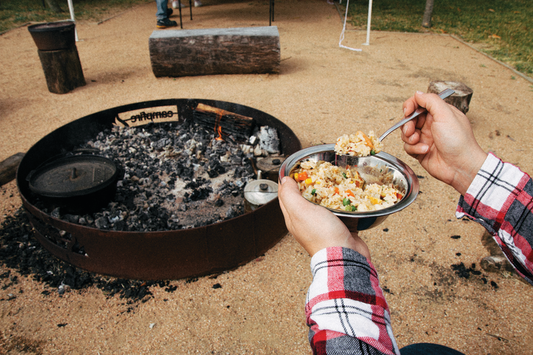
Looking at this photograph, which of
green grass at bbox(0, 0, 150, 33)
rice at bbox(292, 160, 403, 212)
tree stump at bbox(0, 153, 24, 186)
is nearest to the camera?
rice at bbox(292, 160, 403, 212)

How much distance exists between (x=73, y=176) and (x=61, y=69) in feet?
12.2

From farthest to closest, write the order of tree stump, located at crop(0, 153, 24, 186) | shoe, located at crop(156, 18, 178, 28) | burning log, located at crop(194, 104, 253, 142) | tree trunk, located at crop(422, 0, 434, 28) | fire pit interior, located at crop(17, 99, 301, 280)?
1. tree trunk, located at crop(422, 0, 434, 28)
2. shoe, located at crop(156, 18, 178, 28)
3. burning log, located at crop(194, 104, 253, 142)
4. tree stump, located at crop(0, 153, 24, 186)
5. fire pit interior, located at crop(17, 99, 301, 280)

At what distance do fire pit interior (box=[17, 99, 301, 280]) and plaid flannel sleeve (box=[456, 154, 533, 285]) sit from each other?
4.80 feet

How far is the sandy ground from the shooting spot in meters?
2.35

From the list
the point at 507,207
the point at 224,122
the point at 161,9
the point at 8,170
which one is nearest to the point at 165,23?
the point at 161,9

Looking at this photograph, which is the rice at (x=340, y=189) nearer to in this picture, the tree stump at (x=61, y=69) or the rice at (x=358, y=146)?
the rice at (x=358, y=146)

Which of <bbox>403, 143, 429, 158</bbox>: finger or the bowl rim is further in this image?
<bbox>403, 143, 429, 158</bbox>: finger

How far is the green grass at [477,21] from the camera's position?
8.27 meters

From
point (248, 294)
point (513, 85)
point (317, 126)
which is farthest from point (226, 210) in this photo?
point (513, 85)

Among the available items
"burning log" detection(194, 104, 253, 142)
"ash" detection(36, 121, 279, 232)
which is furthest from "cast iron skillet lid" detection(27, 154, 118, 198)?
"burning log" detection(194, 104, 253, 142)

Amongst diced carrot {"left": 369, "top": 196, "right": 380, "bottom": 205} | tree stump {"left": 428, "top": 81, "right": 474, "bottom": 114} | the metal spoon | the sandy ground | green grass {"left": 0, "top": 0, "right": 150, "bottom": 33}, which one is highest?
green grass {"left": 0, "top": 0, "right": 150, "bottom": 33}

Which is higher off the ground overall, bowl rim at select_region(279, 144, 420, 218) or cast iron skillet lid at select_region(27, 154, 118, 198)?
bowl rim at select_region(279, 144, 420, 218)

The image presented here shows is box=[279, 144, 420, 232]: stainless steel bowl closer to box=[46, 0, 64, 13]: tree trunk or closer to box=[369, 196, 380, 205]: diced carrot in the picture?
box=[369, 196, 380, 205]: diced carrot

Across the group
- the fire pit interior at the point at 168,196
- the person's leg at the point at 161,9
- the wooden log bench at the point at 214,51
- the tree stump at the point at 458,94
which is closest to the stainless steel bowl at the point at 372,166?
the fire pit interior at the point at 168,196
